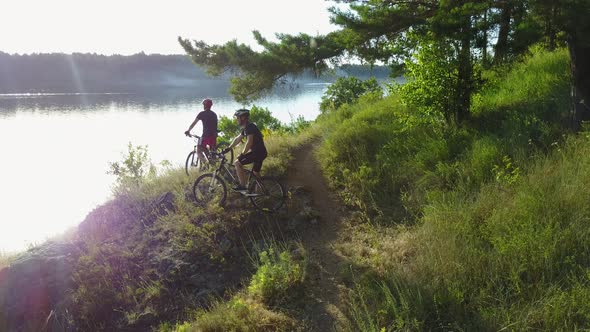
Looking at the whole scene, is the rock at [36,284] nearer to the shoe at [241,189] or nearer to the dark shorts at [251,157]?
the shoe at [241,189]

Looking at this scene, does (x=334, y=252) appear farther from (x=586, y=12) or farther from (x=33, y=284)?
(x=33, y=284)

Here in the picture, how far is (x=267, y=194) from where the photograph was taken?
342 inches

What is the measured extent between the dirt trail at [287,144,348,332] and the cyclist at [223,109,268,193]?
1639mm

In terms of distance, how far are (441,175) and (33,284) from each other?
32.4 feet

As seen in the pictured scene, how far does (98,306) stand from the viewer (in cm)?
816

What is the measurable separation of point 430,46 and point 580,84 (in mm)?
2989

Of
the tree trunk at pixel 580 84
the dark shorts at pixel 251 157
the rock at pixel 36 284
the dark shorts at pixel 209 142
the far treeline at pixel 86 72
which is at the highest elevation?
the far treeline at pixel 86 72

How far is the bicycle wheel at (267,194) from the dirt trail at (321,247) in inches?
33.5

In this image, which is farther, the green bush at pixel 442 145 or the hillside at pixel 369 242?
the green bush at pixel 442 145

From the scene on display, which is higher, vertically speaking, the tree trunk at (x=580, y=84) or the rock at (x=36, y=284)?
the tree trunk at (x=580, y=84)

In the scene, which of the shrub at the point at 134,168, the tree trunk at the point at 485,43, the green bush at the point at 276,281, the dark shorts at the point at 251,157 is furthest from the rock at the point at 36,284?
the tree trunk at the point at 485,43

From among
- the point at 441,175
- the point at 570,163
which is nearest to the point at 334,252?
the point at 441,175

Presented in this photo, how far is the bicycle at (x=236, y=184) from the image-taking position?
342 inches

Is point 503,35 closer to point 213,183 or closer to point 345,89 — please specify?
point 213,183
